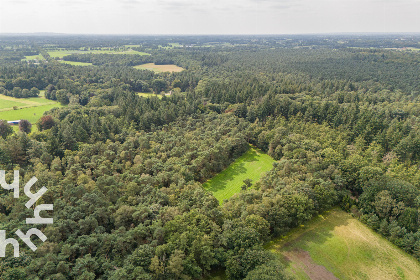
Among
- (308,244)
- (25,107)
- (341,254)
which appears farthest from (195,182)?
(25,107)

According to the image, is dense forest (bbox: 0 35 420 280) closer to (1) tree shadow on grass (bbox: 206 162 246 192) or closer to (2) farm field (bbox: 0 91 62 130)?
(1) tree shadow on grass (bbox: 206 162 246 192)

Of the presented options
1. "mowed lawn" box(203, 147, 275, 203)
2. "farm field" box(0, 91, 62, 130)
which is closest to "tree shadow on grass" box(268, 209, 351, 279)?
"mowed lawn" box(203, 147, 275, 203)

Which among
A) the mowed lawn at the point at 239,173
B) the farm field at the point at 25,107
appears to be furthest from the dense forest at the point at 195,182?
the farm field at the point at 25,107

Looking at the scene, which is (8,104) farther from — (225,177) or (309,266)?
(309,266)

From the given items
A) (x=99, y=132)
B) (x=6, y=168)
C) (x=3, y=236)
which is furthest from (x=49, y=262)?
(x=99, y=132)

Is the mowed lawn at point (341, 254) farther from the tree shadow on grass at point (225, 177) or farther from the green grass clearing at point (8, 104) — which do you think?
the green grass clearing at point (8, 104)

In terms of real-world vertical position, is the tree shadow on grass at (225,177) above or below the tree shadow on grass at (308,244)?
above

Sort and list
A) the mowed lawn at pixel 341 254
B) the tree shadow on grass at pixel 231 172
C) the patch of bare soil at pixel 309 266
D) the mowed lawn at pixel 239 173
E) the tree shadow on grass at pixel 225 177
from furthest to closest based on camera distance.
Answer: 1. the tree shadow on grass at pixel 231 172
2. the tree shadow on grass at pixel 225 177
3. the mowed lawn at pixel 239 173
4. the mowed lawn at pixel 341 254
5. the patch of bare soil at pixel 309 266
